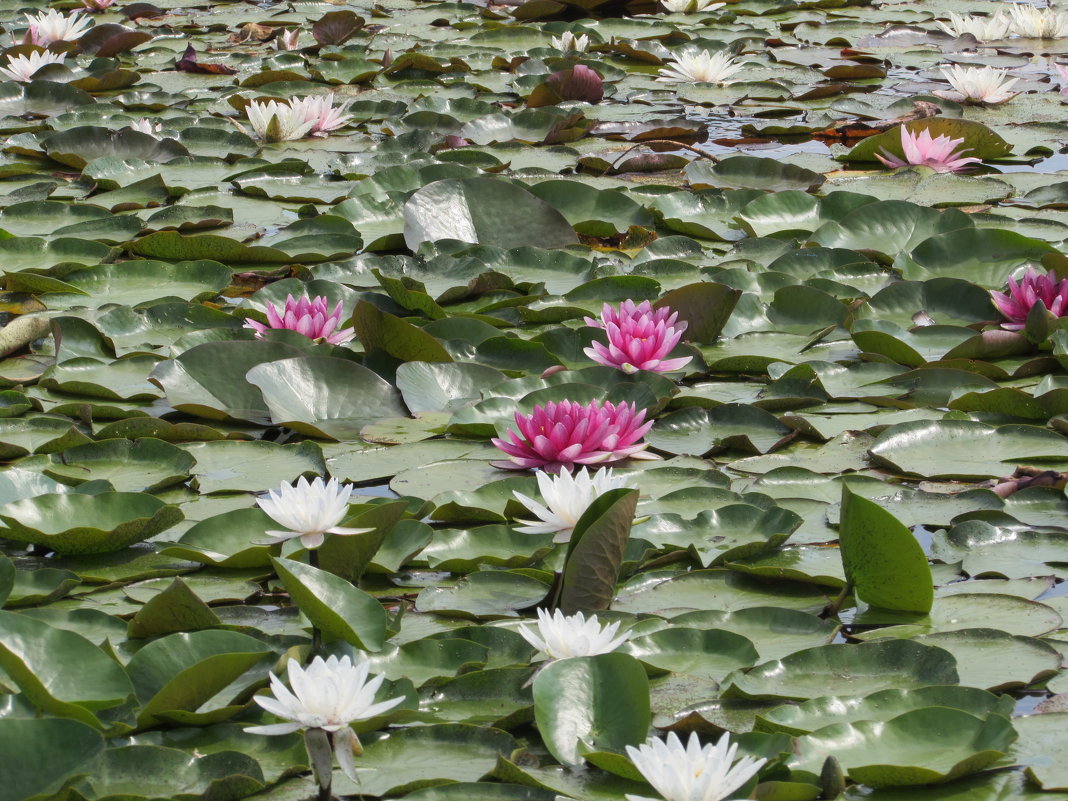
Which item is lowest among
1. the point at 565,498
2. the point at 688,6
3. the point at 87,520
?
the point at 87,520

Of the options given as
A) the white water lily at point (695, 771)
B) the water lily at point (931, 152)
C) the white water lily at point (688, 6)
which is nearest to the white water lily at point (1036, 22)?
the white water lily at point (688, 6)

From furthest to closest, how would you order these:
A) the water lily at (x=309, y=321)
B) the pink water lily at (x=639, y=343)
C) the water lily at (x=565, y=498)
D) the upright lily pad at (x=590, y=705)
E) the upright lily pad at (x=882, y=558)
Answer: the water lily at (x=309, y=321), the pink water lily at (x=639, y=343), the water lily at (x=565, y=498), the upright lily pad at (x=882, y=558), the upright lily pad at (x=590, y=705)

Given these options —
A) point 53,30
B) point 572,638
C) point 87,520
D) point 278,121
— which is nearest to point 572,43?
point 278,121

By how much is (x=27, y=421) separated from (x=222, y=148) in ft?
7.09

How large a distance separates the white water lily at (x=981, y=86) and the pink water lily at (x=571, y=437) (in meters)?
2.93

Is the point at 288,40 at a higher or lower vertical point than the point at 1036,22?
lower

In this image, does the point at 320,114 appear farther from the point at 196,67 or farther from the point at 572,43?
the point at 572,43

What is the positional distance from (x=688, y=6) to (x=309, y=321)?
14.4 feet

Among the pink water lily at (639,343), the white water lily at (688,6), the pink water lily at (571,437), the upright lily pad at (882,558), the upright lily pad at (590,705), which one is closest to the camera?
the upright lily pad at (590,705)

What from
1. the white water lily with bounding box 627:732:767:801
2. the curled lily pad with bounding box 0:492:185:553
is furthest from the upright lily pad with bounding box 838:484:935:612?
the curled lily pad with bounding box 0:492:185:553

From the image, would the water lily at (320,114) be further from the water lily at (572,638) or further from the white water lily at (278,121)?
the water lily at (572,638)

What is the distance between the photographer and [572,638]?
1.50 m

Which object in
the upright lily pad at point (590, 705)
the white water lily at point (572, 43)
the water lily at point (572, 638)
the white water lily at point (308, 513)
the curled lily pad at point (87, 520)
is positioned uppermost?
the white water lily at point (572, 43)

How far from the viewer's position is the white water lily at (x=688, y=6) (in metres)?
6.36
